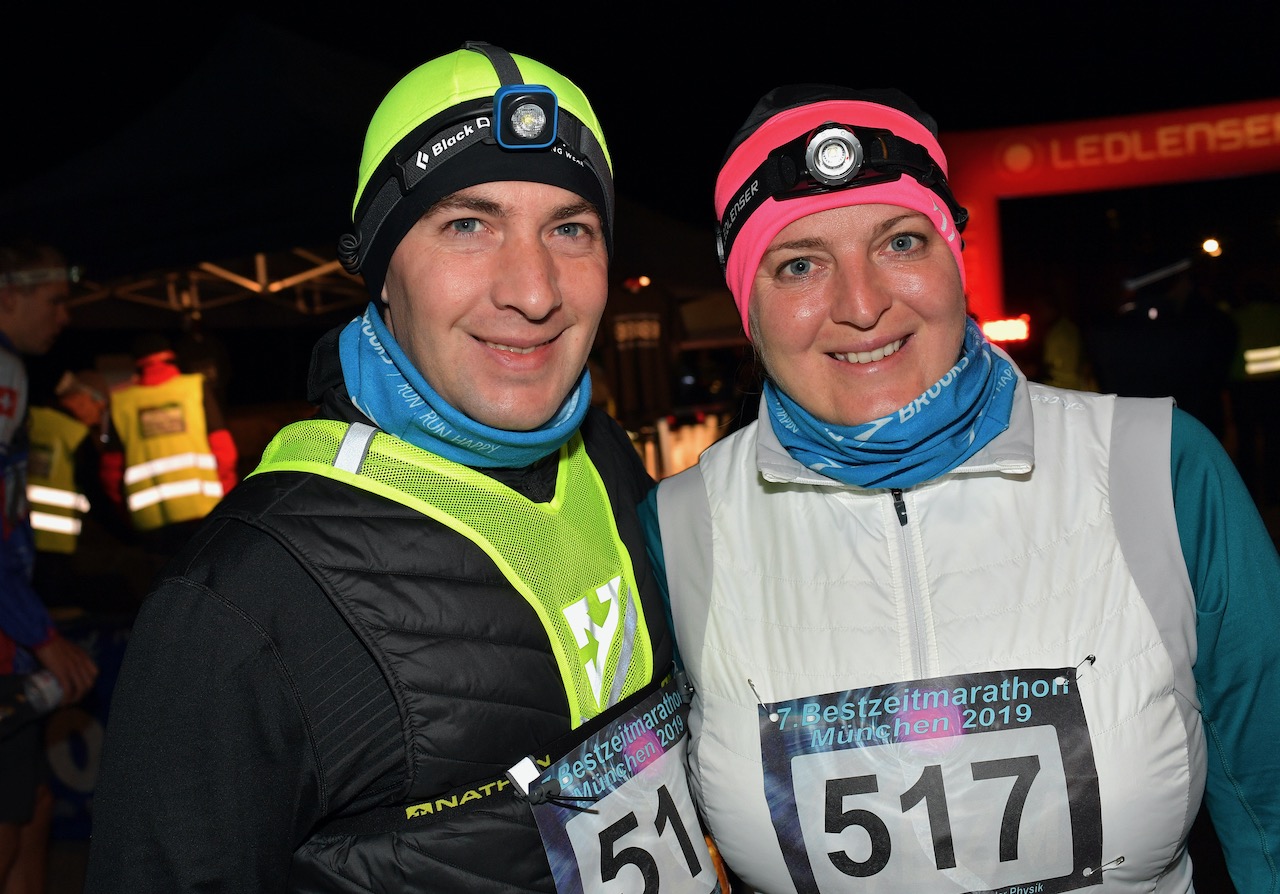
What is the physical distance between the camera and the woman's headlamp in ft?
5.69

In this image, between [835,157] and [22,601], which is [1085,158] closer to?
[835,157]

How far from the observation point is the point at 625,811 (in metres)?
1.61

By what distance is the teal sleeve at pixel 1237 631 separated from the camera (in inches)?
63.0

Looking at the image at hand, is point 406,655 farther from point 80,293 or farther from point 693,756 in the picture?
point 80,293

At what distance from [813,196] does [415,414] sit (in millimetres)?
801

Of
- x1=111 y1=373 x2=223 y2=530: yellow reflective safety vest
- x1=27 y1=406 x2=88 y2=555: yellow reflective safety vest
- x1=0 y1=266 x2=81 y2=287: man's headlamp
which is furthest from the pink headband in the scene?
x1=111 y1=373 x2=223 y2=530: yellow reflective safety vest

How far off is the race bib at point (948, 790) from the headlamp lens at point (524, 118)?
3.50 feet

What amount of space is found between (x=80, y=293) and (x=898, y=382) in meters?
5.78

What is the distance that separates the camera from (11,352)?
3551mm

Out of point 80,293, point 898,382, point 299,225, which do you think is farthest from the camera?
point 80,293

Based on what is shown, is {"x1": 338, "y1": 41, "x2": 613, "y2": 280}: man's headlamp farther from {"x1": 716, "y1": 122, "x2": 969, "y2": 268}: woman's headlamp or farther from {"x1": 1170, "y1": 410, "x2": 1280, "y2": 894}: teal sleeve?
{"x1": 1170, "y1": 410, "x2": 1280, "y2": 894}: teal sleeve

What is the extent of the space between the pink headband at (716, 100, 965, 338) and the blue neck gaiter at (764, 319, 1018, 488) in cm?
23

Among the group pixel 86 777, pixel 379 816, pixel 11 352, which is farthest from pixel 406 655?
pixel 86 777

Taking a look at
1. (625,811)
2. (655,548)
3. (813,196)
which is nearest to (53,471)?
(655,548)
